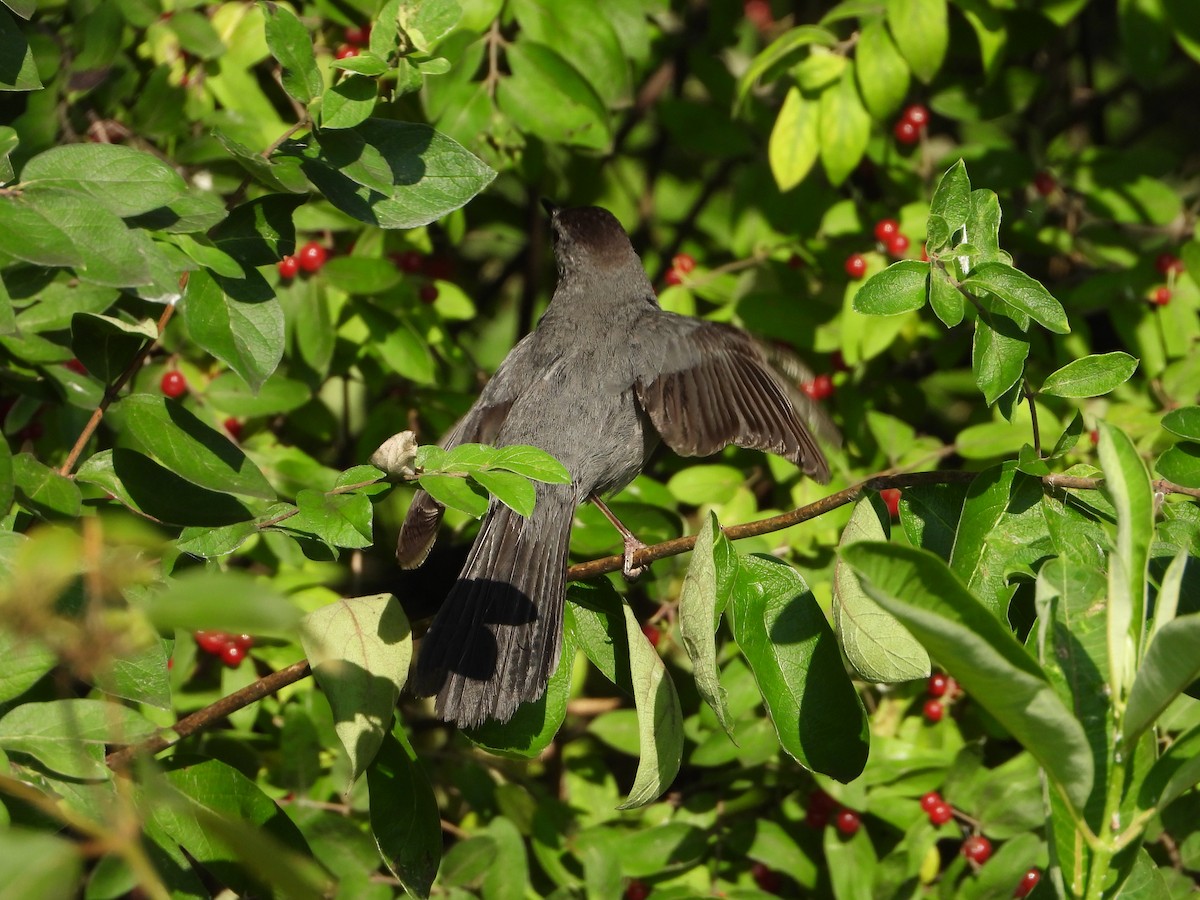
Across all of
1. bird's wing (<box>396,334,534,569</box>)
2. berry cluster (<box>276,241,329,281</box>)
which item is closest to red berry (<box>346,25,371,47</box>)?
berry cluster (<box>276,241,329,281</box>)

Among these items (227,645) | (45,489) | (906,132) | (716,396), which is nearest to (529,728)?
(45,489)

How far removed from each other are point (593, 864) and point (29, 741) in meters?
1.38

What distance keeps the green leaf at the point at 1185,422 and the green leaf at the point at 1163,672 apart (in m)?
0.49

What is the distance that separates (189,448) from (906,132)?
2.40 meters

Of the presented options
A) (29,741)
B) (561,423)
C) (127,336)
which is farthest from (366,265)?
(29,741)

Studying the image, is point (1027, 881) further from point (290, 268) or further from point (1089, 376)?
point (290, 268)

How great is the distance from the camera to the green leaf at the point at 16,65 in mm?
1843

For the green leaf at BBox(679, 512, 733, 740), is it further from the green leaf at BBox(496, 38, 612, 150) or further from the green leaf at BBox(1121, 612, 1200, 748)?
the green leaf at BBox(496, 38, 612, 150)

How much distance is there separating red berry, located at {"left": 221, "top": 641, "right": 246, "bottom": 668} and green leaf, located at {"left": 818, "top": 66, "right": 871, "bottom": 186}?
1919mm

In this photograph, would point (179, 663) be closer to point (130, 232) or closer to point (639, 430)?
point (639, 430)

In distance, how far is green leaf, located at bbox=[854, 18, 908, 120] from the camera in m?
3.00

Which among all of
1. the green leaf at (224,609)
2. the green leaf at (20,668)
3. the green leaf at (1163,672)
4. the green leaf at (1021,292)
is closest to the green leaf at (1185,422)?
the green leaf at (1021,292)

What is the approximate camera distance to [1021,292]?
162cm

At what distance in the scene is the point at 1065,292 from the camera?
3.33 metres
